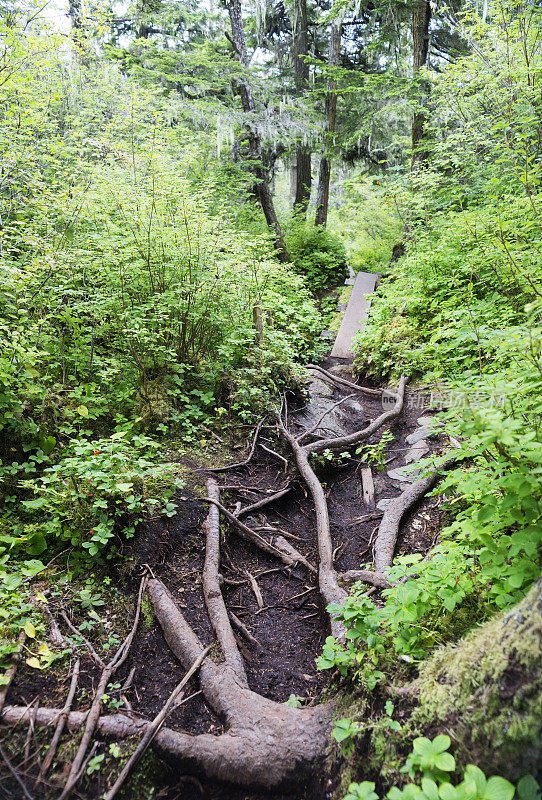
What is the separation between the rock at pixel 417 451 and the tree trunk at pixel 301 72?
12.5m

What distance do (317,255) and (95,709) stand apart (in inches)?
541

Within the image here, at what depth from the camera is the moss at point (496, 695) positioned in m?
1.26

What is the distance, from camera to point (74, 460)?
3.25 meters

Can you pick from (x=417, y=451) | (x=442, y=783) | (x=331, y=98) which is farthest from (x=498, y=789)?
(x=331, y=98)

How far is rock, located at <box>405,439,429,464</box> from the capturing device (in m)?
4.93

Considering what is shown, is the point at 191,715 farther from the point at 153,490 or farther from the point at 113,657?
the point at 153,490

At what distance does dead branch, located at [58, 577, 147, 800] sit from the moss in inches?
61.3

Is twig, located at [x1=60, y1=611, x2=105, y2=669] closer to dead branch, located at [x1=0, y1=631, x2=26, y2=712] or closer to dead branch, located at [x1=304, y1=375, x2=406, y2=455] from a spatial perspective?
dead branch, located at [x1=0, y1=631, x2=26, y2=712]

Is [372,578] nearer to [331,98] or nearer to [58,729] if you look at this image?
[58,729]

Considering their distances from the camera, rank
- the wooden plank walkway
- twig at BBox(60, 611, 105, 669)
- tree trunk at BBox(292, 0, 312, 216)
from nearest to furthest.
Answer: twig at BBox(60, 611, 105, 669)
the wooden plank walkway
tree trunk at BBox(292, 0, 312, 216)

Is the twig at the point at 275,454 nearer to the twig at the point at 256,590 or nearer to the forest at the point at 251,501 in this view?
the forest at the point at 251,501

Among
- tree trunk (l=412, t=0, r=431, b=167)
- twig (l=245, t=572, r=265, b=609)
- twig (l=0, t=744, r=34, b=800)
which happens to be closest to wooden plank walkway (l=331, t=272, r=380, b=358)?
tree trunk (l=412, t=0, r=431, b=167)

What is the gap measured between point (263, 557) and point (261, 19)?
18.2m

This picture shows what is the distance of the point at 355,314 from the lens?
10883 mm
